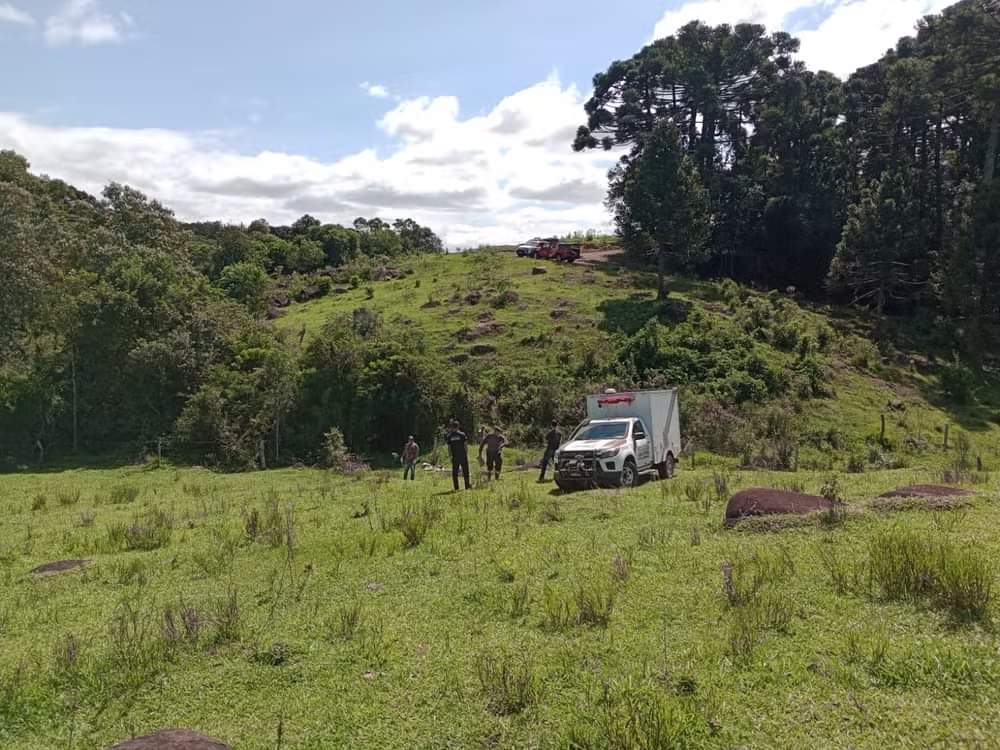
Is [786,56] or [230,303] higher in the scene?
[786,56]

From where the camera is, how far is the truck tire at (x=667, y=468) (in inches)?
766

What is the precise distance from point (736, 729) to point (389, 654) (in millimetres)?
3252

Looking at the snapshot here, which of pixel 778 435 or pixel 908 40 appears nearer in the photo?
pixel 778 435

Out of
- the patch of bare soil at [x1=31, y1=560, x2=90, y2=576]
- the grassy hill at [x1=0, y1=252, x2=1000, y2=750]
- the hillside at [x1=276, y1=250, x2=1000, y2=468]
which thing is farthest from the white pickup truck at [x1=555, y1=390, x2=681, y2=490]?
the patch of bare soil at [x1=31, y1=560, x2=90, y2=576]

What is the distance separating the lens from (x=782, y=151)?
2195 inches

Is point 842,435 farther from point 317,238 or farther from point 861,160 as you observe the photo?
point 317,238

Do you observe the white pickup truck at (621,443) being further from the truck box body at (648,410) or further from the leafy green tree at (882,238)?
the leafy green tree at (882,238)

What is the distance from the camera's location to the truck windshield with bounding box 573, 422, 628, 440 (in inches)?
717

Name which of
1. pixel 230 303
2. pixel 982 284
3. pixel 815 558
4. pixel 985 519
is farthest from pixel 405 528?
pixel 982 284

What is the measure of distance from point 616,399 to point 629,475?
268 cm

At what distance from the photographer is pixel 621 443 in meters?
17.6

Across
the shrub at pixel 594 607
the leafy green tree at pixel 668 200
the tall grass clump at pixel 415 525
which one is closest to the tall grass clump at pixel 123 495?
the tall grass clump at pixel 415 525

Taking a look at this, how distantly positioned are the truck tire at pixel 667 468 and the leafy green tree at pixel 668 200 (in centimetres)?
2351

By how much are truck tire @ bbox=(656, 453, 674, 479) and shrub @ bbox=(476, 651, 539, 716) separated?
45.1 ft
